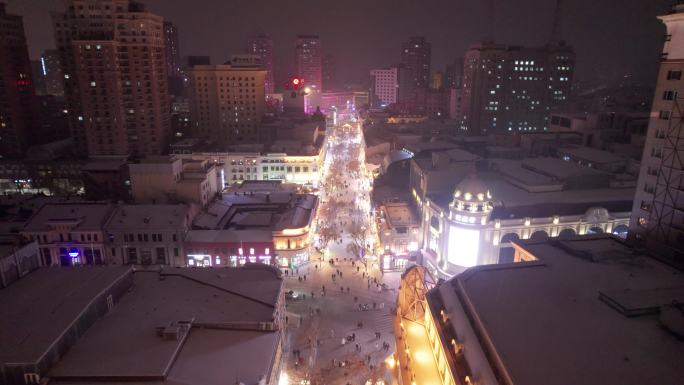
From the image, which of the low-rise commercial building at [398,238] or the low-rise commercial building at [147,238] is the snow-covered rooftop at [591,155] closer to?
the low-rise commercial building at [398,238]

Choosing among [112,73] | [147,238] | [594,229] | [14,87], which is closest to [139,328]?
[147,238]

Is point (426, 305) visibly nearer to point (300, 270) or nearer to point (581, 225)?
point (300, 270)

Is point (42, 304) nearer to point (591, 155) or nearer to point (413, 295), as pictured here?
point (413, 295)

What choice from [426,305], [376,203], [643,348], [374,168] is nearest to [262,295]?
[426,305]

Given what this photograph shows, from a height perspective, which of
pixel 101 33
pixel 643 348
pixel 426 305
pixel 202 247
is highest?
pixel 101 33

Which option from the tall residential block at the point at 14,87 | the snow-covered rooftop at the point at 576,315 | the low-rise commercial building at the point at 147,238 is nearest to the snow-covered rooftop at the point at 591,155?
the snow-covered rooftop at the point at 576,315

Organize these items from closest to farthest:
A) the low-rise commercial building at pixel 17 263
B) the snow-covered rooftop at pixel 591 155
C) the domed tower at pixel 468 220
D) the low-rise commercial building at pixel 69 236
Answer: the low-rise commercial building at pixel 17 263, the domed tower at pixel 468 220, the low-rise commercial building at pixel 69 236, the snow-covered rooftop at pixel 591 155
